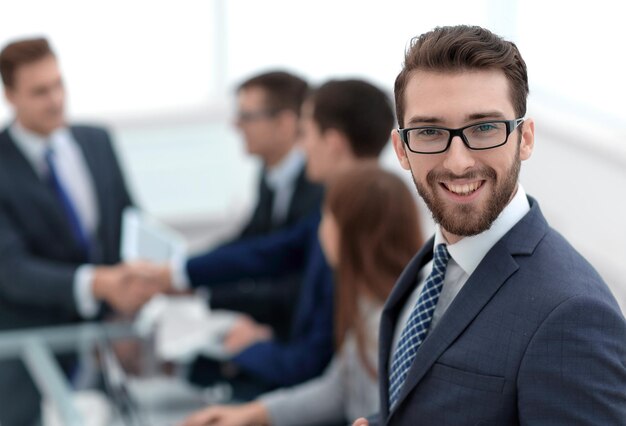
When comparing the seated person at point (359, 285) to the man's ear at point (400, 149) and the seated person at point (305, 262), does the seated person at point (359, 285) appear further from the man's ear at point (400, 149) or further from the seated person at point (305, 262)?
the man's ear at point (400, 149)

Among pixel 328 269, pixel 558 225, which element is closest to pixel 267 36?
pixel 558 225

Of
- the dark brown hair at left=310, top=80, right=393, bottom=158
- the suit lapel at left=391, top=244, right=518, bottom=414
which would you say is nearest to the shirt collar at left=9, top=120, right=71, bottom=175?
the dark brown hair at left=310, top=80, right=393, bottom=158

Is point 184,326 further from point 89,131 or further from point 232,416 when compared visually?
point 89,131

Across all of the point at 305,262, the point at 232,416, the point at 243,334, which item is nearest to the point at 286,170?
the point at 305,262

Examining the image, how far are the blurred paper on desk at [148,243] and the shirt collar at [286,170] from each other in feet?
1.62

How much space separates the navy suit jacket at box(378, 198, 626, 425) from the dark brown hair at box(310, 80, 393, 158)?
70.4 inches

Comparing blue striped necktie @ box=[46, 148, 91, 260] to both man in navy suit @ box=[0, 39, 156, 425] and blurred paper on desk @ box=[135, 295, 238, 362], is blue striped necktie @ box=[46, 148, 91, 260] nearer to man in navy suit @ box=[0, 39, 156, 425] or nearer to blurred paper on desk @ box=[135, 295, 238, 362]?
man in navy suit @ box=[0, 39, 156, 425]

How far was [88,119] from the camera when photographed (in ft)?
18.2

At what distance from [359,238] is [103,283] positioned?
1.35 metres

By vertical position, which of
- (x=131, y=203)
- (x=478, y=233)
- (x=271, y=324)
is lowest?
(x=271, y=324)

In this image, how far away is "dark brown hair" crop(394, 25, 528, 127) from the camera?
4.55ft

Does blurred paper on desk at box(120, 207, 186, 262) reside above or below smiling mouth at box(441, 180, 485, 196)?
below

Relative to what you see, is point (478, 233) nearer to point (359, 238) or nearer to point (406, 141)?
point (406, 141)

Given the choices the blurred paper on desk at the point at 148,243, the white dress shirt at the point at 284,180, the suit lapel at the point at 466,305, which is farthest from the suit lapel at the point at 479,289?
the white dress shirt at the point at 284,180
